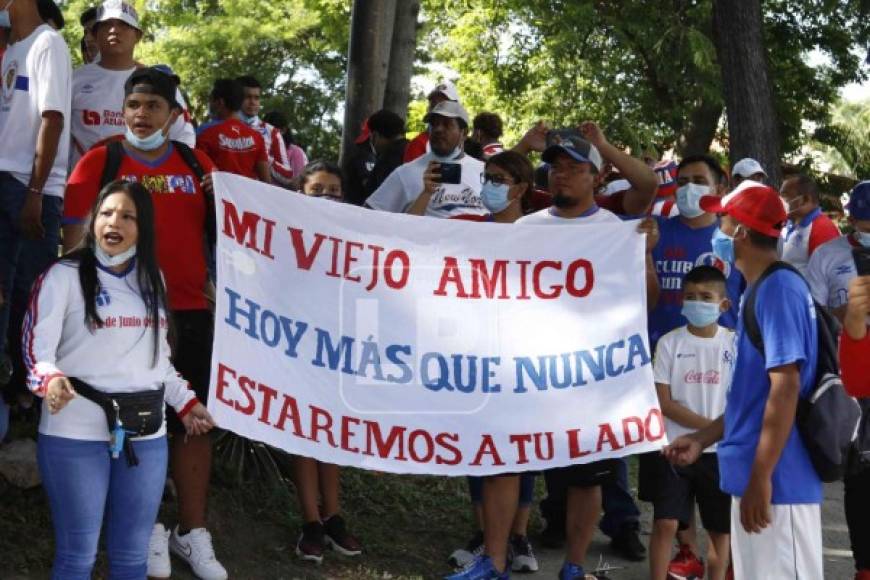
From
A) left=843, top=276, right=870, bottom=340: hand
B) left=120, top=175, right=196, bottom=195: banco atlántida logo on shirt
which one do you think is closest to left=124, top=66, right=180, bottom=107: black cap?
left=120, top=175, right=196, bottom=195: banco atlántida logo on shirt

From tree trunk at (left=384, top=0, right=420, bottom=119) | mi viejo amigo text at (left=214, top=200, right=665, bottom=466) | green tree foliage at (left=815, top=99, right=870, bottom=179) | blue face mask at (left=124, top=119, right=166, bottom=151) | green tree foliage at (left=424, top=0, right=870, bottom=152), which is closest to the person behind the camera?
mi viejo amigo text at (left=214, top=200, right=665, bottom=466)

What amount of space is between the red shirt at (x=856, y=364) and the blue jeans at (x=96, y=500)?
302cm

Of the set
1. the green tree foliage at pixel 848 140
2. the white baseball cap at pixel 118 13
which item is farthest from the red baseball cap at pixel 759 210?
the green tree foliage at pixel 848 140

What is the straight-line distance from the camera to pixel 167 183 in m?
6.00

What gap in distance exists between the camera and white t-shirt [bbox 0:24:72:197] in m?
6.34

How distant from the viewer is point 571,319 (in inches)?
248

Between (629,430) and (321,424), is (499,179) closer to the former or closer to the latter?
(629,430)

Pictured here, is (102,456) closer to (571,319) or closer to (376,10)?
(571,319)

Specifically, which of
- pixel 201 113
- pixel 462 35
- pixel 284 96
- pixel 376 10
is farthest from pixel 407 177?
pixel 284 96

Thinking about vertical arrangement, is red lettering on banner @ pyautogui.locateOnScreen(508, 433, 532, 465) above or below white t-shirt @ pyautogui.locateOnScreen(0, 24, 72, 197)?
below

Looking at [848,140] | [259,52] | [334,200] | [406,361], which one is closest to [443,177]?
[334,200]

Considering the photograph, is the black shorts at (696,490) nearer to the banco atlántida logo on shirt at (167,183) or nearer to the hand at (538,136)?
the hand at (538,136)

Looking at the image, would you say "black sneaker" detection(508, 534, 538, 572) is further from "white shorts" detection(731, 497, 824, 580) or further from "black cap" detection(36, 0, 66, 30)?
"black cap" detection(36, 0, 66, 30)

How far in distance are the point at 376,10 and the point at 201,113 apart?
2428cm
